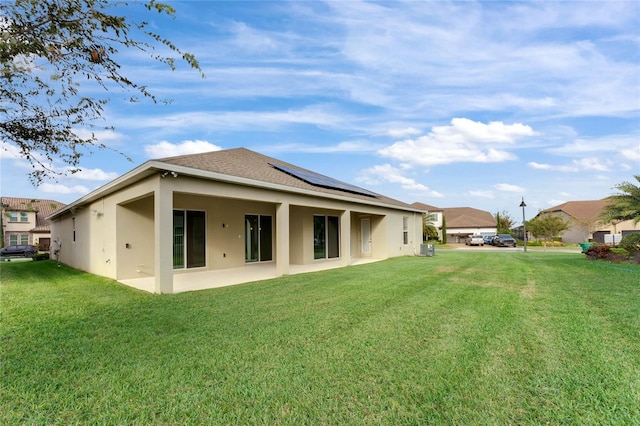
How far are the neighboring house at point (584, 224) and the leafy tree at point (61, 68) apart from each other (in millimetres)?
39756

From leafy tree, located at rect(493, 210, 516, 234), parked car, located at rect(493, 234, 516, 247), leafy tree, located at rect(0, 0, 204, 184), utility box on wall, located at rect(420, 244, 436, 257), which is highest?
leafy tree, located at rect(0, 0, 204, 184)

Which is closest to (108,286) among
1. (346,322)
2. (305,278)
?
(305,278)

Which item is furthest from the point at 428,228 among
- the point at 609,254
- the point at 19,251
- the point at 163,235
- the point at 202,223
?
the point at 19,251

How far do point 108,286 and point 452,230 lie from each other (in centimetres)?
4967

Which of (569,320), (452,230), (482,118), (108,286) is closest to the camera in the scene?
(569,320)

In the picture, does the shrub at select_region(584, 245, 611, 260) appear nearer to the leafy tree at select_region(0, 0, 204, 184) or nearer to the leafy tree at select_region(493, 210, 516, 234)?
the leafy tree at select_region(0, 0, 204, 184)

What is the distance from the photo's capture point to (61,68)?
389 centimetres

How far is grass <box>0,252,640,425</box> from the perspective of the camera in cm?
267

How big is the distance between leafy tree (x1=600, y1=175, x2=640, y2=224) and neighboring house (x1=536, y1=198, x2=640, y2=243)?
22.4 meters

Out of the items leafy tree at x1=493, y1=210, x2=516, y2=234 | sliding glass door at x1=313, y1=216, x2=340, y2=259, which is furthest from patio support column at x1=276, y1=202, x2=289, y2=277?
leafy tree at x1=493, y1=210, x2=516, y2=234

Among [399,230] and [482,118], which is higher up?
[482,118]

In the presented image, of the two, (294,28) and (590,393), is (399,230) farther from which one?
(590,393)

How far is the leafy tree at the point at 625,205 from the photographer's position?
43.0 feet

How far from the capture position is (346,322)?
16.6 ft
